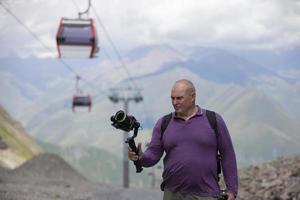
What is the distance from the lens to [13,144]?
11450cm

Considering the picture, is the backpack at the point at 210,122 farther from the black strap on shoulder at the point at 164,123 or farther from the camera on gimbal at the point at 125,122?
the camera on gimbal at the point at 125,122

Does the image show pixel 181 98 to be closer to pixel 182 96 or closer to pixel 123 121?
pixel 182 96

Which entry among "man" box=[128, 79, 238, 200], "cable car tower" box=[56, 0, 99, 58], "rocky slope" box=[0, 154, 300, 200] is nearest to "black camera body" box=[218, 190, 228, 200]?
"man" box=[128, 79, 238, 200]

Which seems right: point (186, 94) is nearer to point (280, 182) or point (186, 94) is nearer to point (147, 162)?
point (147, 162)

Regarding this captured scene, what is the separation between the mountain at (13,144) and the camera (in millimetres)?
98188

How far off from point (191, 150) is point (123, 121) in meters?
0.86

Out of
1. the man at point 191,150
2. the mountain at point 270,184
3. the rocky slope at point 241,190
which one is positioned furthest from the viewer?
the rocky slope at point 241,190

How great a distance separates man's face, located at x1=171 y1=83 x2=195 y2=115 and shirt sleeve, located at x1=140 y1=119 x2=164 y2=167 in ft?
1.15

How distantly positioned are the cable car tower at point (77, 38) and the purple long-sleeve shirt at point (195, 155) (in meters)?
21.9

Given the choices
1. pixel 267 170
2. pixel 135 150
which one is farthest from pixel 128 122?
pixel 267 170

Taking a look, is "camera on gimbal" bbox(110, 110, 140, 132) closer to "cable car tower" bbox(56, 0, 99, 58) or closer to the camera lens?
the camera lens

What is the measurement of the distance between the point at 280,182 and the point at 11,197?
10.6m

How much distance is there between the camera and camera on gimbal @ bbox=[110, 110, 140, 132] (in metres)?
5.82

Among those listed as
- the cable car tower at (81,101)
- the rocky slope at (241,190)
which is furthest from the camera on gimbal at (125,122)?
the cable car tower at (81,101)
